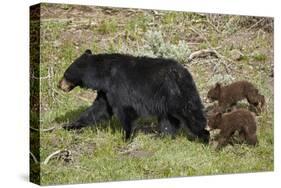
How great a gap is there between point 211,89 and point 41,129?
2123 millimetres

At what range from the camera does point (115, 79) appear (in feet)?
23.9

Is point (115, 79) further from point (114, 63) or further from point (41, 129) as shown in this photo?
point (41, 129)

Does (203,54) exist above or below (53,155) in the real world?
above

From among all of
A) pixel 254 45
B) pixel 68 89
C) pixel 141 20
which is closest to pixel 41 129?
pixel 68 89

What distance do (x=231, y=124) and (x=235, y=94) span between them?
41 centimetres

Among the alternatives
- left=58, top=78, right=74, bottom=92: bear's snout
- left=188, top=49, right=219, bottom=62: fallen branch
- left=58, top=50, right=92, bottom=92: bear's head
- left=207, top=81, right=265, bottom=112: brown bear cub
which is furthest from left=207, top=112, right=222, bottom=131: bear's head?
left=58, top=78, right=74, bottom=92: bear's snout

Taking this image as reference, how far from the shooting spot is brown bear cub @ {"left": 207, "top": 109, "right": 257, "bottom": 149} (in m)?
7.75

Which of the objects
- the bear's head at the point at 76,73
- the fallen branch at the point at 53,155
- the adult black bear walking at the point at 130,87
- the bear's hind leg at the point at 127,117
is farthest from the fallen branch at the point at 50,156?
the bear's hind leg at the point at 127,117

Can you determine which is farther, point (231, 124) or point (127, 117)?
point (231, 124)

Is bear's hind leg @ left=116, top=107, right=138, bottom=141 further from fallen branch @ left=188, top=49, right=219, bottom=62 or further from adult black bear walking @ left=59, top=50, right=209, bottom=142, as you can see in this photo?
fallen branch @ left=188, top=49, right=219, bottom=62

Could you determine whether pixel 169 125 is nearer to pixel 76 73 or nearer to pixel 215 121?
pixel 215 121

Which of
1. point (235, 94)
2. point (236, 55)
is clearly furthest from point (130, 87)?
point (236, 55)

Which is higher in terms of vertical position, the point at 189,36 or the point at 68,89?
the point at 189,36

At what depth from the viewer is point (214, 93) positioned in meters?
7.91
